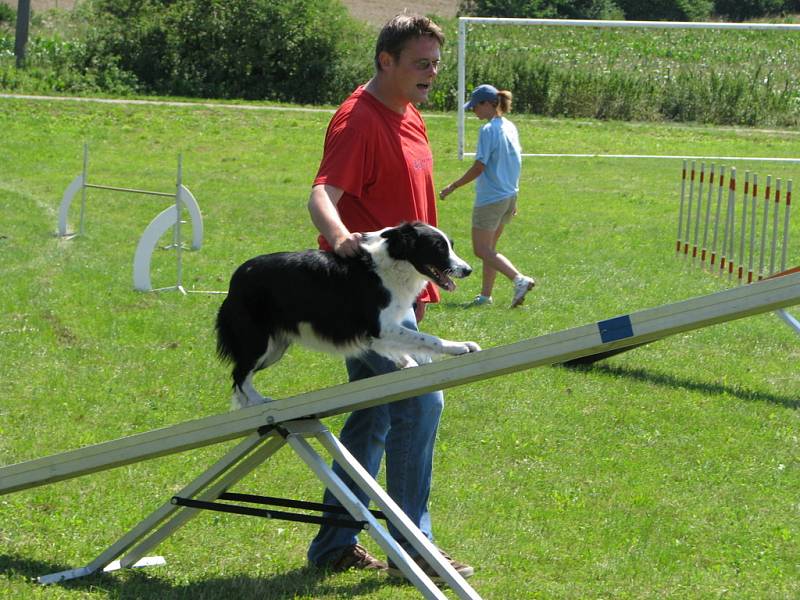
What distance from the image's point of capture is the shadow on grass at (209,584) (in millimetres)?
4266

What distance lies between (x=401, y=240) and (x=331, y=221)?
274mm

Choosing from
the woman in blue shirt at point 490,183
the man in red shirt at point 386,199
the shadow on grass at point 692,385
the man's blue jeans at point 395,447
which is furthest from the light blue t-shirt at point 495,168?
the man's blue jeans at point 395,447

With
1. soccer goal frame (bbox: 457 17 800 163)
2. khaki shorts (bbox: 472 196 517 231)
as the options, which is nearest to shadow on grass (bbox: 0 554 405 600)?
khaki shorts (bbox: 472 196 517 231)

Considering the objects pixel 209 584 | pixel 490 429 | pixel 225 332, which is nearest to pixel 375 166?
pixel 225 332

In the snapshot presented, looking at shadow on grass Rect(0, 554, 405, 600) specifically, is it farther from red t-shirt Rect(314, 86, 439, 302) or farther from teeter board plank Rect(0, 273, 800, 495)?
red t-shirt Rect(314, 86, 439, 302)

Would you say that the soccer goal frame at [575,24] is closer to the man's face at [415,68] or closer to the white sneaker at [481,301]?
the white sneaker at [481,301]

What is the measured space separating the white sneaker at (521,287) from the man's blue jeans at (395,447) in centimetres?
518

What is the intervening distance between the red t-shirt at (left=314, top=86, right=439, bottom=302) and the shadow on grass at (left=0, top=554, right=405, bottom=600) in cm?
121

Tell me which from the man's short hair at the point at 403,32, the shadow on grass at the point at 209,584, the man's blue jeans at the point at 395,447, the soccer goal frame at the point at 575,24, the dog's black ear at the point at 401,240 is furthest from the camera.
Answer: the soccer goal frame at the point at 575,24

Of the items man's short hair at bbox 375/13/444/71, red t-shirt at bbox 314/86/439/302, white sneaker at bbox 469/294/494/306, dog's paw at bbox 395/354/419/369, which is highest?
man's short hair at bbox 375/13/444/71

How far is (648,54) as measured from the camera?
22.3m

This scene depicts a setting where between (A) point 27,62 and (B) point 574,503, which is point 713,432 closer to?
(B) point 574,503

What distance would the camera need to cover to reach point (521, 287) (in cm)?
964

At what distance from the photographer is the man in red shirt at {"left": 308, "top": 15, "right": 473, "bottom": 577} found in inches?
164
